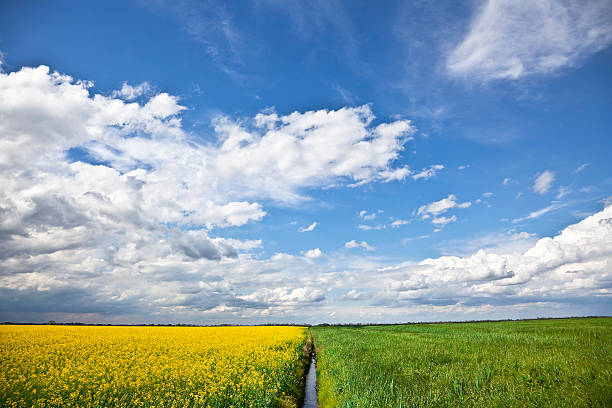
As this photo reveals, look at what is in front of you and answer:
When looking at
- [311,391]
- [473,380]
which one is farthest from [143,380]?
[473,380]

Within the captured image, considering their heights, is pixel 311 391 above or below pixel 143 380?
below

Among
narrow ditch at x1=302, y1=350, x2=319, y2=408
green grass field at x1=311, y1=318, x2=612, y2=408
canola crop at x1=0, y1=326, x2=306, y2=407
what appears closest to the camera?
green grass field at x1=311, y1=318, x2=612, y2=408

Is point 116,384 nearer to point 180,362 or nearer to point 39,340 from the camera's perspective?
point 180,362

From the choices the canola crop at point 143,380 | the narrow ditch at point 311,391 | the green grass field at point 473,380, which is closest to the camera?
the green grass field at point 473,380

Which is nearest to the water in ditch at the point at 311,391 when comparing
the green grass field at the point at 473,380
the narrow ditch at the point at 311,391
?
the narrow ditch at the point at 311,391

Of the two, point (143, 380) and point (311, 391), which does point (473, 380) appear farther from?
point (143, 380)

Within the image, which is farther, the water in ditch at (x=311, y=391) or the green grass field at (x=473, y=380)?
the water in ditch at (x=311, y=391)

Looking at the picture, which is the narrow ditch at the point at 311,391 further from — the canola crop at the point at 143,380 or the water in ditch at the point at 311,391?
the canola crop at the point at 143,380

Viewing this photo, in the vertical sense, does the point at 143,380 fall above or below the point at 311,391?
above

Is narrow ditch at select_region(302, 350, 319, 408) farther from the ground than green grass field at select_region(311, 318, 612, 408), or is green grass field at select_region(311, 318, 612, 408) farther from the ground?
green grass field at select_region(311, 318, 612, 408)

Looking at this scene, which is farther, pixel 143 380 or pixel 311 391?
pixel 311 391

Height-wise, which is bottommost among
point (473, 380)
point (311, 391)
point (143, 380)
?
point (311, 391)

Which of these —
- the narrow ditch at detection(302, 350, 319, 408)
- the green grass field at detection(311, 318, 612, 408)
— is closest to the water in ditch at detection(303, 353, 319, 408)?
the narrow ditch at detection(302, 350, 319, 408)

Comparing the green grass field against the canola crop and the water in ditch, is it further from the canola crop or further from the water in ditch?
the canola crop
